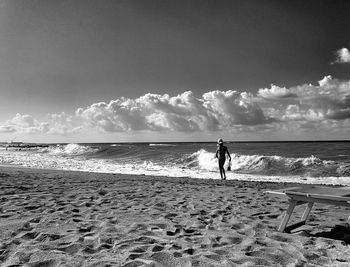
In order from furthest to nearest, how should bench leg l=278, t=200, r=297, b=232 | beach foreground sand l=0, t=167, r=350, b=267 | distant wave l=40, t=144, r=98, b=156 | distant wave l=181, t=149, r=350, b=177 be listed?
distant wave l=40, t=144, r=98, b=156, distant wave l=181, t=149, r=350, b=177, bench leg l=278, t=200, r=297, b=232, beach foreground sand l=0, t=167, r=350, b=267

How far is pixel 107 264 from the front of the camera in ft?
11.1

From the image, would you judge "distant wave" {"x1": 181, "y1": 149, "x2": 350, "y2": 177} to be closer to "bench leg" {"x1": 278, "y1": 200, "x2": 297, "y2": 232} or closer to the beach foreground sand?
the beach foreground sand

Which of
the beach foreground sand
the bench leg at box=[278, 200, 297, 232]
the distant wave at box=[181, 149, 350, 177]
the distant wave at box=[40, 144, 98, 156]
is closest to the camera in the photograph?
Answer: the beach foreground sand

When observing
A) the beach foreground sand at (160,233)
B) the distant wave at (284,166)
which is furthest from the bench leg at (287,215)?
the distant wave at (284,166)

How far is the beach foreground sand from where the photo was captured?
11.7 feet

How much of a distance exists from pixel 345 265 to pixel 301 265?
0.52 metres

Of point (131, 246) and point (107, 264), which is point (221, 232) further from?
point (107, 264)

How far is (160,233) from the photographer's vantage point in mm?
4590

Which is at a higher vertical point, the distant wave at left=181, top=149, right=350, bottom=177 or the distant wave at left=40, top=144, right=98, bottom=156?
the distant wave at left=40, top=144, right=98, bottom=156

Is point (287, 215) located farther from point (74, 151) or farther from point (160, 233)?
point (74, 151)

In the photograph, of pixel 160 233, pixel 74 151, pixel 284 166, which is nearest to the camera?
pixel 160 233

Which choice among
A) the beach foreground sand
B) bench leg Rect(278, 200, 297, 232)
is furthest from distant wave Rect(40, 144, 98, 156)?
bench leg Rect(278, 200, 297, 232)

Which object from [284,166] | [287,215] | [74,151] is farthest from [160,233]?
[74,151]

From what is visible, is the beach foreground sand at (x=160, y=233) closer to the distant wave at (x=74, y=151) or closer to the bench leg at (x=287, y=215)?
the bench leg at (x=287, y=215)
